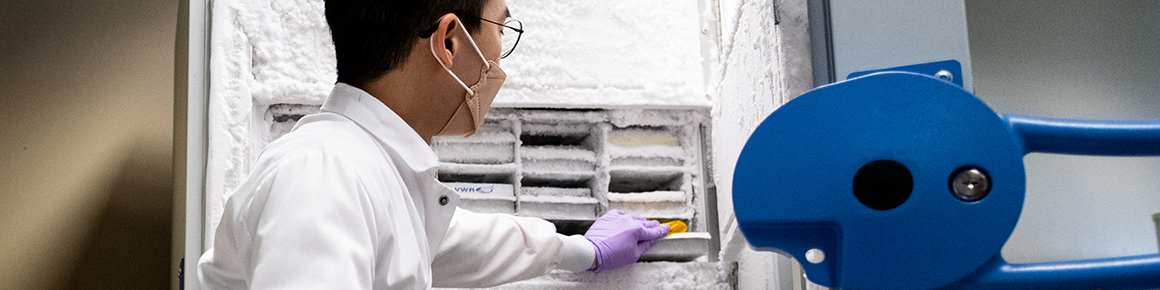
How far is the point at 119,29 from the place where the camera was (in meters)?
2.21

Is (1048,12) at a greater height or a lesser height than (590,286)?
greater

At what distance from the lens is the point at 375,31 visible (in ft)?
3.54

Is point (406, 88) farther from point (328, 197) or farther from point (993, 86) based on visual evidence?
point (993, 86)

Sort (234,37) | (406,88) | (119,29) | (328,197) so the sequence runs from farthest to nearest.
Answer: (119,29) < (234,37) < (406,88) < (328,197)

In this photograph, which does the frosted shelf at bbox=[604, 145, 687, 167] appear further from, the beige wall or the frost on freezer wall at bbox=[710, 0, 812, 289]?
the beige wall

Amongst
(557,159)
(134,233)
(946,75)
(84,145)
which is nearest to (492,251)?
(557,159)

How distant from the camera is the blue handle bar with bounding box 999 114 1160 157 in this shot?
0.37m

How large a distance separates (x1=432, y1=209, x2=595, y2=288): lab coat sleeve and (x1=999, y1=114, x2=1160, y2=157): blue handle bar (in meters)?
1.13

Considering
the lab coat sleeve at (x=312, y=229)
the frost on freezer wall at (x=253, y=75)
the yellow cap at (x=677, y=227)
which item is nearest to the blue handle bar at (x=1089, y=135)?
the lab coat sleeve at (x=312, y=229)

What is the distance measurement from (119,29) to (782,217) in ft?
7.81

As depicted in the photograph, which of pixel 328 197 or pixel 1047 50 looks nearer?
pixel 1047 50

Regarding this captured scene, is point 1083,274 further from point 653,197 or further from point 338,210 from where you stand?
point 653,197

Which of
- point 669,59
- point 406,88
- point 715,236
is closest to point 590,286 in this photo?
point 715,236

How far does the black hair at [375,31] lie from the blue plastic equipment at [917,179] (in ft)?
2.53
